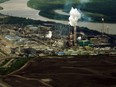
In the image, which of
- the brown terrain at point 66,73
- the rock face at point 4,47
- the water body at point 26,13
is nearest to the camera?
the brown terrain at point 66,73

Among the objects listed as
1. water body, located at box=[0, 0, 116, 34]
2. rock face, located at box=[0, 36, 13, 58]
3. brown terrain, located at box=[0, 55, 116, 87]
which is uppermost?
water body, located at box=[0, 0, 116, 34]

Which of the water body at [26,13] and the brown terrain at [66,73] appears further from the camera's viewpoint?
the water body at [26,13]

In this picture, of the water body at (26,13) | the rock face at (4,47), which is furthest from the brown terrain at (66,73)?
the water body at (26,13)

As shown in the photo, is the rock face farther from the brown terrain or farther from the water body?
the water body

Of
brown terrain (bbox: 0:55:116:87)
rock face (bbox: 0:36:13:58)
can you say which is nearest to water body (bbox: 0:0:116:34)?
rock face (bbox: 0:36:13:58)

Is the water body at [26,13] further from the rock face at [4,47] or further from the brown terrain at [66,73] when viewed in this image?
the brown terrain at [66,73]

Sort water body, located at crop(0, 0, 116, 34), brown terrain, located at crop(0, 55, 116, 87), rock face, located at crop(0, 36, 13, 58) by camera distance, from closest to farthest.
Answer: brown terrain, located at crop(0, 55, 116, 87), rock face, located at crop(0, 36, 13, 58), water body, located at crop(0, 0, 116, 34)
